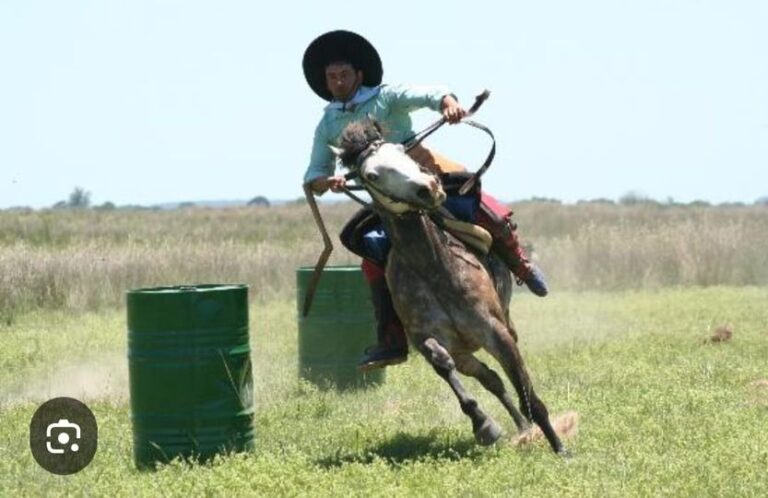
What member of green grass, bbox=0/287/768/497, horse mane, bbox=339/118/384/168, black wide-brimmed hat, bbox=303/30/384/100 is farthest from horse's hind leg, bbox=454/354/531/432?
black wide-brimmed hat, bbox=303/30/384/100

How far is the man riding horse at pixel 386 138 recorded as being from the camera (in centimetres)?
988

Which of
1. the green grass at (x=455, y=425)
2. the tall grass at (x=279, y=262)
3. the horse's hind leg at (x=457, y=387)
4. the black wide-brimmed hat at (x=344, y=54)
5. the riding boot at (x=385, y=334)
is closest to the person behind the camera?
the green grass at (x=455, y=425)

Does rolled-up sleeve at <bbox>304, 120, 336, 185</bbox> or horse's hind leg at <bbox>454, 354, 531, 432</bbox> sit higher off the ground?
rolled-up sleeve at <bbox>304, 120, 336, 185</bbox>

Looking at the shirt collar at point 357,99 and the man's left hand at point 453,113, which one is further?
the shirt collar at point 357,99

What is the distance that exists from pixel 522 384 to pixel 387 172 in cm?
163

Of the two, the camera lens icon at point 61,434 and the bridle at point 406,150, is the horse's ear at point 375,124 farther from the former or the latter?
the camera lens icon at point 61,434

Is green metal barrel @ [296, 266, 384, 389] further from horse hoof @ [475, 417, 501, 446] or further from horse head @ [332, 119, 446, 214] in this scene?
horse head @ [332, 119, 446, 214]

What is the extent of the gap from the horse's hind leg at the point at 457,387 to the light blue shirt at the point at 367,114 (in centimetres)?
144

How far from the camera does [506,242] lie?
1020 cm

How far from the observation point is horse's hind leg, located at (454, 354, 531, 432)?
1005cm

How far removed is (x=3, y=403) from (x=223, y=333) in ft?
15.6

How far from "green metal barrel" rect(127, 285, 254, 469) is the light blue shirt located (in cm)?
112

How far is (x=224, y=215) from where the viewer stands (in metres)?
63.6

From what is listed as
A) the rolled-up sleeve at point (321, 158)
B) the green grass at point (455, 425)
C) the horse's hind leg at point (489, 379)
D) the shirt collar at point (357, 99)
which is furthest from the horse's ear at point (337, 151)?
the green grass at point (455, 425)
